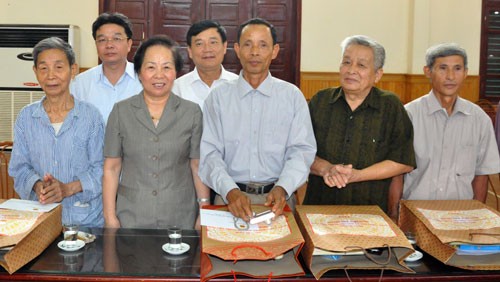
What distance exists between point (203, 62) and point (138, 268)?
5.56 ft

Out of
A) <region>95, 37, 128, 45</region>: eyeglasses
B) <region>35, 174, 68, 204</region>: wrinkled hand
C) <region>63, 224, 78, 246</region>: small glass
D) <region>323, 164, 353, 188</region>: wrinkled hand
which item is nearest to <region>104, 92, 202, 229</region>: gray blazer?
<region>35, 174, 68, 204</region>: wrinkled hand

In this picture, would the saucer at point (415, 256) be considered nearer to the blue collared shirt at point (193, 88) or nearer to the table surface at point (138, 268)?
the table surface at point (138, 268)

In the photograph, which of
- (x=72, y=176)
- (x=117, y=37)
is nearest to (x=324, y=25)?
(x=117, y=37)

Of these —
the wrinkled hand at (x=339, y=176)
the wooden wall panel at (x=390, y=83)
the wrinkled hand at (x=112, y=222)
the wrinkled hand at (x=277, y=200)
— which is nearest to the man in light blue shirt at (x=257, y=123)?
the wrinkled hand at (x=339, y=176)

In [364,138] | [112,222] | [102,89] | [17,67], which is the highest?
[17,67]

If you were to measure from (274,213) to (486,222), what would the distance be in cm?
74

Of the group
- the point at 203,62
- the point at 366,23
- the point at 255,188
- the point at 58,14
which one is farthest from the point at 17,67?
the point at 255,188

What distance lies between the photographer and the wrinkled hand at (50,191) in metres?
2.11

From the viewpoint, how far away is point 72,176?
235 centimetres

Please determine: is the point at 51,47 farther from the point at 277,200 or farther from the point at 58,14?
the point at 58,14

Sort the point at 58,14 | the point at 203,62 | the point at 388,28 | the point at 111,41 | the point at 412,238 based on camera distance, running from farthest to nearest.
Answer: the point at 388,28 < the point at 58,14 < the point at 203,62 < the point at 111,41 < the point at 412,238

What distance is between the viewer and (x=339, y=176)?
225 centimetres

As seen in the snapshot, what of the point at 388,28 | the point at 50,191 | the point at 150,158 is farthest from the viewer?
the point at 388,28

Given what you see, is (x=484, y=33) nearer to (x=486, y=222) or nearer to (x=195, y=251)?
(x=486, y=222)
